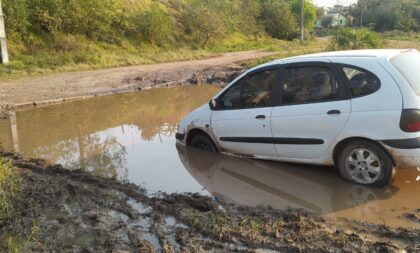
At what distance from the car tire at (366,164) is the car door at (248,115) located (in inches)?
45.7

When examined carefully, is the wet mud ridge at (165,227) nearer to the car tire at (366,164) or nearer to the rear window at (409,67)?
the car tire at (366,164)

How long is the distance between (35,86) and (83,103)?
3939 millimetres

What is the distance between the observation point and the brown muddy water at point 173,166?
542 cm

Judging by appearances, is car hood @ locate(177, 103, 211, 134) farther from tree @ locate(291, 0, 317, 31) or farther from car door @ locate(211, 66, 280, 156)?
tree @ locate(291, 0, 317, 31)

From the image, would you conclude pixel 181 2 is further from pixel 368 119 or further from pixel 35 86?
pixel 368 119

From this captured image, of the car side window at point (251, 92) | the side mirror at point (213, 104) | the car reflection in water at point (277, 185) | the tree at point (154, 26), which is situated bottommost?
the car reflection in water at point (277, 185)

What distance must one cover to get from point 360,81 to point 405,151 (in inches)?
40.8

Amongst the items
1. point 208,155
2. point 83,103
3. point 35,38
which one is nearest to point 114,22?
point 35,38

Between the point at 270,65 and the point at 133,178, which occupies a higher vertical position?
the point at 270,65

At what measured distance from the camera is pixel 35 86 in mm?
16547

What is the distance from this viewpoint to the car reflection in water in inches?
217

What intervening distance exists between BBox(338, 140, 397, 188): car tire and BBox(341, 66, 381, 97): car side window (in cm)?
63

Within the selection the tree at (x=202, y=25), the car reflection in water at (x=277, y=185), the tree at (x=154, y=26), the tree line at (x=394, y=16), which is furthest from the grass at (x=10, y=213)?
the tree line at (x=394, y=16)

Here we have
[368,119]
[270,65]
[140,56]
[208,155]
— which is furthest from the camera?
[140,56]
